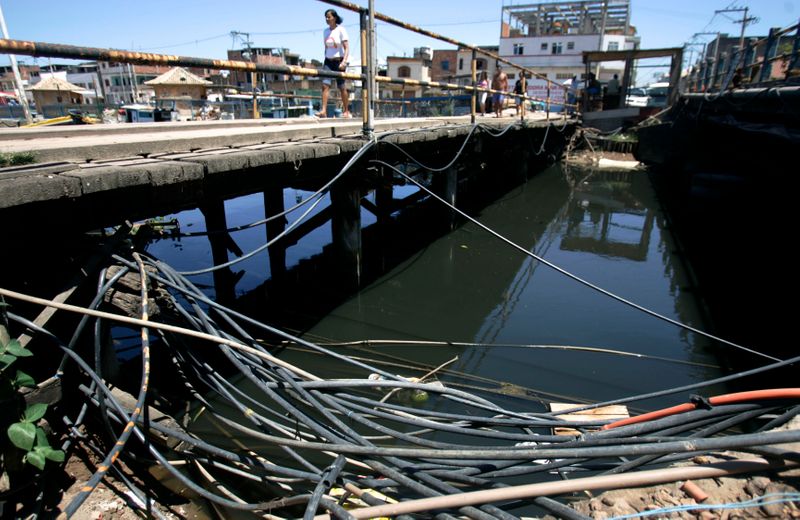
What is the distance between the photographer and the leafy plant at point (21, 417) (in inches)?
80.5

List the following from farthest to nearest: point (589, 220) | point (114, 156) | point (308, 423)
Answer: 1. point (589, 220)
2. point (114, 156)
3. point (308, 423)

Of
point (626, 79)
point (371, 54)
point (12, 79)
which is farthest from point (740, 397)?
point (12, 79)

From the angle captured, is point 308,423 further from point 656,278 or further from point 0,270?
point 656,278

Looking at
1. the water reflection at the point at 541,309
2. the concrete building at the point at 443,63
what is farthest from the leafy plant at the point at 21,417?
the concrete building at the point at 443,63

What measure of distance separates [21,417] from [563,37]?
167 ft

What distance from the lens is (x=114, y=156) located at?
131 inches

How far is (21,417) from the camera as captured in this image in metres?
2.16

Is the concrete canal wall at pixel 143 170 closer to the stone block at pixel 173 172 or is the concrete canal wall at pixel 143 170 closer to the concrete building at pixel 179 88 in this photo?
the stone block at pixel 173 172

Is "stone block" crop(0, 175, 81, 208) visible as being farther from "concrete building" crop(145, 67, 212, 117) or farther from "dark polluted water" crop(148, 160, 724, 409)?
"concrete building" crop(145, 67, 212, 117)

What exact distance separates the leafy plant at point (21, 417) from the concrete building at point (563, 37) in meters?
45.9

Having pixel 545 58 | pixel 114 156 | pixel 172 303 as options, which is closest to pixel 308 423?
pixel 172 303

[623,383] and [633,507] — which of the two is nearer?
[633,507]

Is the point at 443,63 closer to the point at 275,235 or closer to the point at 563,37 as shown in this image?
the point at 563,37

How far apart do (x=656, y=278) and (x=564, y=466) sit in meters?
6.59
